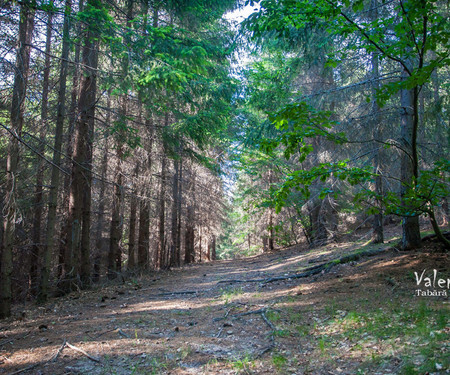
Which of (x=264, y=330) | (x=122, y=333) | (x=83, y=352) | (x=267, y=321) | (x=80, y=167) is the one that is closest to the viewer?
(x=83, y=352)

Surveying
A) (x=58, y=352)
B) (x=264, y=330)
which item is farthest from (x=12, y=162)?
(x=264, y=330)

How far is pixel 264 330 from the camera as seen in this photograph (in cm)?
500

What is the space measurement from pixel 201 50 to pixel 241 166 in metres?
9.15

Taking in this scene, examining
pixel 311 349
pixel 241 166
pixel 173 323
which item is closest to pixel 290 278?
pixel 173 323

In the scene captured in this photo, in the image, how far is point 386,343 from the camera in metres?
3.84

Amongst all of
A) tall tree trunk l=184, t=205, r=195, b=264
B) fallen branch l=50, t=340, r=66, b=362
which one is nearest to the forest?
fallen branch l=50, t=340, r=66, b=362

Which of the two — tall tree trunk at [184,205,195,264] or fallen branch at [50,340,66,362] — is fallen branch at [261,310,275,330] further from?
tall tree trunk at [184,205,195,264]

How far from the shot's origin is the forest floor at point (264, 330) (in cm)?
373

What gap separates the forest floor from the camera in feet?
12.2

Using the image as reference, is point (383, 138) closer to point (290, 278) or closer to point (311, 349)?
point (290, 278)

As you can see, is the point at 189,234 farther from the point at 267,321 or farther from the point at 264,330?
the point at 264,330

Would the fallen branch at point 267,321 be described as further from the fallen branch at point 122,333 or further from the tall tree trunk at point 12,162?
the tall tree trunk at point 12,162

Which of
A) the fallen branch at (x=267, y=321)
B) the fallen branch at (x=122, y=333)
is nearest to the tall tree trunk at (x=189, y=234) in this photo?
the fallen branch at (x=267, y=321)

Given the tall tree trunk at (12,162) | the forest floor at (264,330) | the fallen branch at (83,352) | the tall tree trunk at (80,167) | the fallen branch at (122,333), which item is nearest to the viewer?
the forest floor at (264,330)
